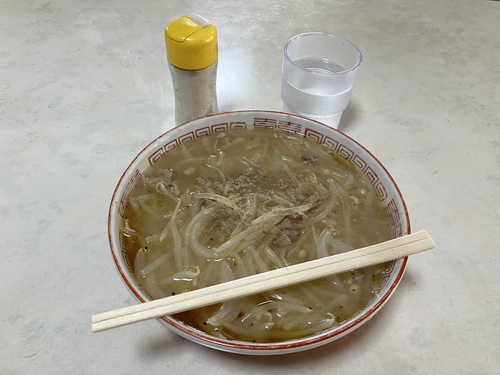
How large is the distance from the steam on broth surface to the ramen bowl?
2cm

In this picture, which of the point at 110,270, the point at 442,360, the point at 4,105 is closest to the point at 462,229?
the point at 442,360

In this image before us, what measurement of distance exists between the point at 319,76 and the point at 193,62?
1.63 ft

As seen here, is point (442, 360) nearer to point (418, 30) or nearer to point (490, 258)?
point (490, 258)

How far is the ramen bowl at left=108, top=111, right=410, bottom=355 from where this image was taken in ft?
3.23

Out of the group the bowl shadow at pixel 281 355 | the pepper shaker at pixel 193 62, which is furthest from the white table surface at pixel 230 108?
the pepper shaker at pixel 193 62

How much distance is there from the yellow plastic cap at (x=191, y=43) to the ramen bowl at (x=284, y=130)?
0.64 ft

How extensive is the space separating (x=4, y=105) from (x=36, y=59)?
1.20ft

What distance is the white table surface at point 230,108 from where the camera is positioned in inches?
47.8

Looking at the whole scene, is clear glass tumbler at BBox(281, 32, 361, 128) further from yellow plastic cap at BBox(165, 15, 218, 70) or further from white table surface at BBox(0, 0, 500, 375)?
yellow plastic cap at BBox(165, 15, 218, 70)

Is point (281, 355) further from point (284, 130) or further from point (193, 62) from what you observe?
point (193, 62)

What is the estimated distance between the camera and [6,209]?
1.53 m

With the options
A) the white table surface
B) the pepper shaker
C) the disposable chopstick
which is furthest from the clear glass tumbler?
the disposable chopstick

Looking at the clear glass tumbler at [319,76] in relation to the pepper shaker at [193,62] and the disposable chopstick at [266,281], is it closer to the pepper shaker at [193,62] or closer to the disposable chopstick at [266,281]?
the pepper shaker at [193,62]

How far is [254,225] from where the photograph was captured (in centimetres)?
125
